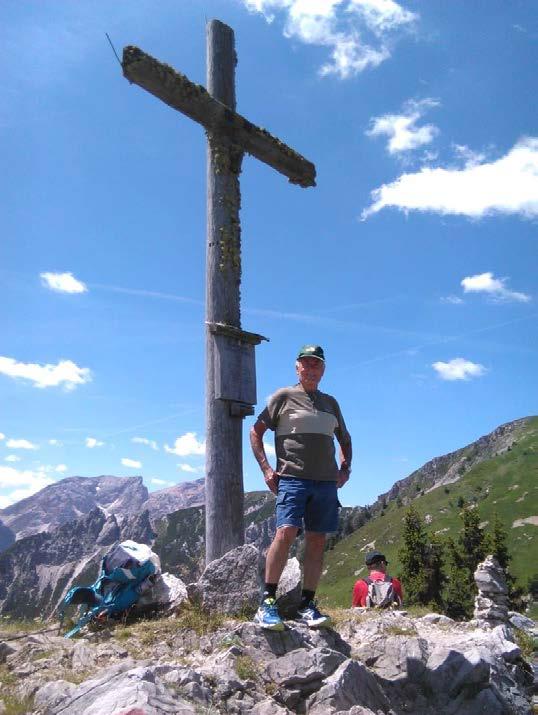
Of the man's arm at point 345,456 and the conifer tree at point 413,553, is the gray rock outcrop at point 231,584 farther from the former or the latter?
the conifer tree at point 413,553

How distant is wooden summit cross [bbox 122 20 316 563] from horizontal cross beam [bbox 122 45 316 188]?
15 millimetres

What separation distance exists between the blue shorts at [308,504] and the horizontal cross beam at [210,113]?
5872 mm

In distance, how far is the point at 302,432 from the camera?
6781mm

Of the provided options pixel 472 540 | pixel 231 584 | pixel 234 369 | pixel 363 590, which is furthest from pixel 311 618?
pixel 472 540

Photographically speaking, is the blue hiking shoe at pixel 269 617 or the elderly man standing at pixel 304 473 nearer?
the blue hiking shoe at pixel 269 617

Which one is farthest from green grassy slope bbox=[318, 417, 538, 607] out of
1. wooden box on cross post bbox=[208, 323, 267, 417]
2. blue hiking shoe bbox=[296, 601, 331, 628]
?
blue hiking shoe bbox=[296, 601, 331, 628]

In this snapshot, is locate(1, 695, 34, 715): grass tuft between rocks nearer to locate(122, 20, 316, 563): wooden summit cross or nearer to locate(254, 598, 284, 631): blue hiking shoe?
locate(254, 598, 284, 631): blue hiking shoe

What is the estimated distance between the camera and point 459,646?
6.94 meters

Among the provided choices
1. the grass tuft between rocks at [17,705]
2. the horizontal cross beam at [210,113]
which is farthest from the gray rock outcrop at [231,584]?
the horizontal cross beam at [210,113]

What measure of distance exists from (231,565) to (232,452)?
166 centimetres

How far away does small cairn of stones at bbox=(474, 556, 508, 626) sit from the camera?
12.0m

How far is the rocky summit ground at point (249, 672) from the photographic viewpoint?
458 centimetres

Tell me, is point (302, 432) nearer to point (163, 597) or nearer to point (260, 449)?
point (260, 449)

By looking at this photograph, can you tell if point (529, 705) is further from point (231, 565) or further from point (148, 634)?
point (148, 634)
